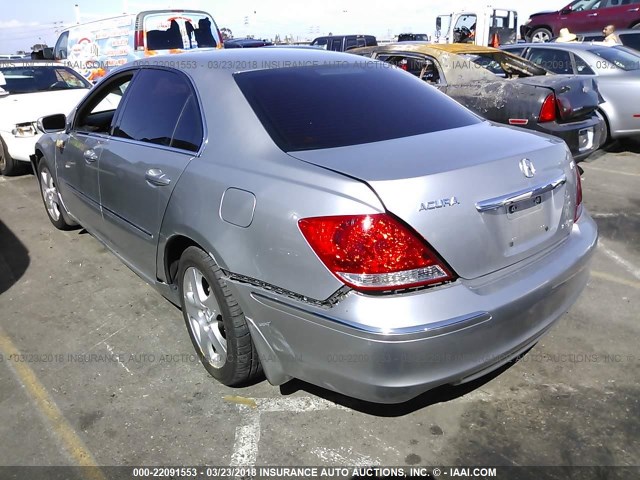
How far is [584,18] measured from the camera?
49.6 ft

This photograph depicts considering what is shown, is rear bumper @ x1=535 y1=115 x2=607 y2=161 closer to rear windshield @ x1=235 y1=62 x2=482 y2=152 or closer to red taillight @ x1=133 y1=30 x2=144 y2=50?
rear windshield @ x1=235 y1=62 x2=482 y2=152

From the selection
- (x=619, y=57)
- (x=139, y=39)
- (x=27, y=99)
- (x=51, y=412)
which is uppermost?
(x=139, y=39)

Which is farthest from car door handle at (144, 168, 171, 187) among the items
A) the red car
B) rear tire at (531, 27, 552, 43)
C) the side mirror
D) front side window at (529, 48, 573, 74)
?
rear tire at (531, 27, 552, 43)

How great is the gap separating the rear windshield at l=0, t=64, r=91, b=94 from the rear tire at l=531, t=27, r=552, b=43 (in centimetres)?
1349

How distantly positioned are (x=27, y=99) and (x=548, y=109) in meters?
6.55

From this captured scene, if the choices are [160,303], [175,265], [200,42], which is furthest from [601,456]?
[200,42]

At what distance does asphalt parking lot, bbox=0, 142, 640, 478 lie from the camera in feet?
7.70

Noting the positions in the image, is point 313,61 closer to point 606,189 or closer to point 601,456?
point 601,456

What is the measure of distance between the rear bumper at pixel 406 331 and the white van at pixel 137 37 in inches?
376

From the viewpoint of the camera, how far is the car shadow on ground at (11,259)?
4203mm

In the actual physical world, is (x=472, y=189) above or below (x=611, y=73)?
above

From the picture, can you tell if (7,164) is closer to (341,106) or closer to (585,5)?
(341,106)

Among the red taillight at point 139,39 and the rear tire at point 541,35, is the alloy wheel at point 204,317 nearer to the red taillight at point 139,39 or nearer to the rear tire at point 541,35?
the red taillight at point 139,39

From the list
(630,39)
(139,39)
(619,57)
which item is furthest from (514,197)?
(630,39)
